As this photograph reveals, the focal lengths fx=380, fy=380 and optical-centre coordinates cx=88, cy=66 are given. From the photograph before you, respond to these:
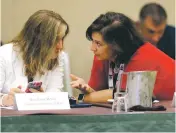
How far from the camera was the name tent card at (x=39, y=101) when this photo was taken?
1447 millimetres

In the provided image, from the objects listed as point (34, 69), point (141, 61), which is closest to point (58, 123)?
point (34, 69)

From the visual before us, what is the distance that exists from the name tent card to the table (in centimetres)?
21

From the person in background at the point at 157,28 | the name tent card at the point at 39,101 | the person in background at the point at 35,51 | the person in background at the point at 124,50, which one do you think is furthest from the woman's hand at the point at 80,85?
the person in background at the point at 157,28

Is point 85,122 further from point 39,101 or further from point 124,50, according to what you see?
point 124,50

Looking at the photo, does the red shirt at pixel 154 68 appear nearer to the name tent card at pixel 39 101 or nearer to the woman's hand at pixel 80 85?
the woman's hand at pixel 80 85

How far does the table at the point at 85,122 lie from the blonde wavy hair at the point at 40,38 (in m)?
1.12

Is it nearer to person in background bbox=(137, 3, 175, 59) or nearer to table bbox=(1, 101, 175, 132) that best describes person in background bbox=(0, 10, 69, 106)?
person in background bbox=(137, 3, 175, 59)

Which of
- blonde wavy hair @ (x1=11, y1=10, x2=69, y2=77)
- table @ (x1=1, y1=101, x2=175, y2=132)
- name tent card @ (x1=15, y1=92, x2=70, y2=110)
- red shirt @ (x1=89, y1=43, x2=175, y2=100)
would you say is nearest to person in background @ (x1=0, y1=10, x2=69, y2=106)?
blonde wavy hair @ (x1=11, y1=10, x2=69, y2=77)

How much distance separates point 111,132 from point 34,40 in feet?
4.33

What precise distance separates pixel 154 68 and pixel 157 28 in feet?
2.69

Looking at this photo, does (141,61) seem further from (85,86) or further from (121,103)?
(121,103)

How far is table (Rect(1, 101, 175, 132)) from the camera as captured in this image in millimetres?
1174

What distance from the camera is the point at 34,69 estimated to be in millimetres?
2289

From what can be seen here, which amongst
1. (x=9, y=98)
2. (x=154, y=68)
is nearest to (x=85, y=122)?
(x=9, y=98)
